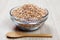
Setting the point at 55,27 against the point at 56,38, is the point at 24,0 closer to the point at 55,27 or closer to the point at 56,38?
the point at 55,27

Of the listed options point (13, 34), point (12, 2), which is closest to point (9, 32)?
point (13, 34)

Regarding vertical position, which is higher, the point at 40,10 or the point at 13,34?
the point at 40,10

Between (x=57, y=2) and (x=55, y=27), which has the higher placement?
(x=57, y=2)

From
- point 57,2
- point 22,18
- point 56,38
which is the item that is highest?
point 57,2

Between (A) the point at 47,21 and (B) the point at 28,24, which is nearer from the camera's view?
(B) the point at 28,24

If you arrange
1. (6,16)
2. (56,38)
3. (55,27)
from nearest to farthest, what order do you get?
(56,38) → (55,27) → (6,16)

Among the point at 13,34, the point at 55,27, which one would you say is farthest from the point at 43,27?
the point at 13,34

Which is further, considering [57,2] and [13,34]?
[57,2]

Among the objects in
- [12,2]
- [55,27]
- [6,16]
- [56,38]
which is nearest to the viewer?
[56,38]

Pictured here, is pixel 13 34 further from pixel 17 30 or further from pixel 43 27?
pixel 43 27
